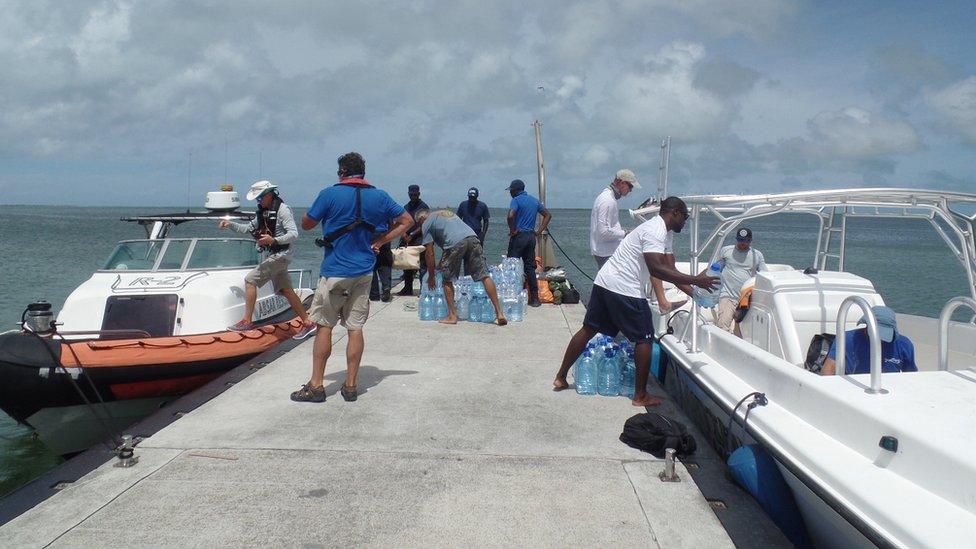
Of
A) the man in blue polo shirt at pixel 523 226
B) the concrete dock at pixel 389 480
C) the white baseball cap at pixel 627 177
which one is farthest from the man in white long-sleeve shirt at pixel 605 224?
the concrete dock at pixel 389 480

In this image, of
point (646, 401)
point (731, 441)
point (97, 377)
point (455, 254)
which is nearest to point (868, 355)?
point (731, 441)

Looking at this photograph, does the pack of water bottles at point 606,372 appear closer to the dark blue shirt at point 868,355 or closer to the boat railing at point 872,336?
the dark blue shirt at point 868,355

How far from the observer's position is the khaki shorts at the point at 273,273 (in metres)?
7.31

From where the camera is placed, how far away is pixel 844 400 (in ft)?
11.2

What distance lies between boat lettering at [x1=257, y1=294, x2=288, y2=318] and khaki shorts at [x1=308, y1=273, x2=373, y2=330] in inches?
122

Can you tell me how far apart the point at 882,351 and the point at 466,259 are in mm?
5217

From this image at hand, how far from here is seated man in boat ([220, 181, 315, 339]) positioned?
703cm

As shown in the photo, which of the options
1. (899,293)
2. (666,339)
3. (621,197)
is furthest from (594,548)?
(899,293)

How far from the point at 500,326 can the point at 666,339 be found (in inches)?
123

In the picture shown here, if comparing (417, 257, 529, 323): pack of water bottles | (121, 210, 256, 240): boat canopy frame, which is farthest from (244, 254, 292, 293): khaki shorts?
(417, 257, 529, 323): pack of water bottles

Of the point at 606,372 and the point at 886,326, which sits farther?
the point at 606,372

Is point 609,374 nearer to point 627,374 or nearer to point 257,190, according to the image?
point 627,374

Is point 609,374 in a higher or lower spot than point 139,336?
lower

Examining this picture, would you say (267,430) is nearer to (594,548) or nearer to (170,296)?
(594,548)
